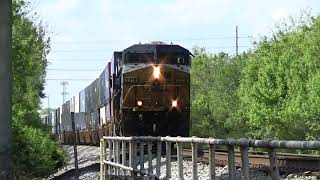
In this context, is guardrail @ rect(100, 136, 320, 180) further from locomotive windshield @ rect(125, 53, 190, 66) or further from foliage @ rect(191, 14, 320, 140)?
foliage @ rect(191, 14, 320, 140)

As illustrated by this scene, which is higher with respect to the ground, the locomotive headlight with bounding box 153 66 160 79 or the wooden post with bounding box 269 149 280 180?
the locomotive headlight with bounding box 153 66 160 79

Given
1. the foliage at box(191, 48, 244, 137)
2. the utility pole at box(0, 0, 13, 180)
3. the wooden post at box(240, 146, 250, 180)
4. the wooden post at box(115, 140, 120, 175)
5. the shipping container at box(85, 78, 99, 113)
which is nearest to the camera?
the wooden post at box(240, 146, 250, 180)

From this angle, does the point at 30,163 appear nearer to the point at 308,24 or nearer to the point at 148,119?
the point at 148,119

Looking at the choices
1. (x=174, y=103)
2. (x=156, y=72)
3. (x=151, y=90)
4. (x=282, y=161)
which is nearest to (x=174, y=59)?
(x=156, y=72)

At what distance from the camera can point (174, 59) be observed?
958 inches

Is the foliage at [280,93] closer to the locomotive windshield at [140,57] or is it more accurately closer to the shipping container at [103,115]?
the shipping container at [103,115]

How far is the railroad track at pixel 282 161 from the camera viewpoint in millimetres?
6727

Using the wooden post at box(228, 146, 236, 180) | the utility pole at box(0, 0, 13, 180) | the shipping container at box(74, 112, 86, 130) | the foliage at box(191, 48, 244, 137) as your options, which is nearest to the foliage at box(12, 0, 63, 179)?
the shipping container at box(74, 112, 86, 130)

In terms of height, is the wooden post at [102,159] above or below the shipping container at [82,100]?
below

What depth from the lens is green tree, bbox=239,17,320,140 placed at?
43.1 metres

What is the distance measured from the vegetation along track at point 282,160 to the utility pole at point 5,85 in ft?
13.2

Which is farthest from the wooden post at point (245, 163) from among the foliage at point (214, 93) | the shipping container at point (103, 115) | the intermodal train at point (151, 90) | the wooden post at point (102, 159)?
the foliage at point (214, 93)

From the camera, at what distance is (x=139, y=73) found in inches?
941

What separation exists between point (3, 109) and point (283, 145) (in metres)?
8.31
